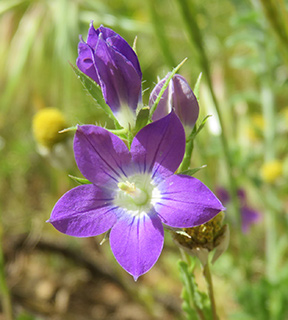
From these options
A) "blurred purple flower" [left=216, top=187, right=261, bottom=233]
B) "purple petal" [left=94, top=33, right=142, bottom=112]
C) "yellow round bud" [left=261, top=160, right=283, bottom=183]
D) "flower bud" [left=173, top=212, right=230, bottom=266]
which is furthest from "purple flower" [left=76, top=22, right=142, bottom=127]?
"blurred purple flower" [left=216, top=187, right=261, bottom=233]

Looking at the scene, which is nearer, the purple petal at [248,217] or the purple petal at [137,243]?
the purple petal at [137,243]

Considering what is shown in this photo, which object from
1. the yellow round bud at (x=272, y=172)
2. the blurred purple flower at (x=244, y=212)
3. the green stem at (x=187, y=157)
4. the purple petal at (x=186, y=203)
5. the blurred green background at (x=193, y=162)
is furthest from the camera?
the blurred purple flower at (x=244, y=212)

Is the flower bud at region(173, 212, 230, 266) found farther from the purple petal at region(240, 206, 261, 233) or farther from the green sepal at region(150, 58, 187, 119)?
the purple petal at region(240, 206, 261, 233)

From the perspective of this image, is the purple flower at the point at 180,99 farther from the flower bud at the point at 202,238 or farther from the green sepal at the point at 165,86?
the flower bud at the point at 202,238

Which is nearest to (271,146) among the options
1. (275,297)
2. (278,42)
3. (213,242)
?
(275,297)

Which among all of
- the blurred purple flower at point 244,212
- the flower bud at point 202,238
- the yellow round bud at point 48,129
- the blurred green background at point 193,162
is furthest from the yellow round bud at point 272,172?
the flower bud at point 202,238

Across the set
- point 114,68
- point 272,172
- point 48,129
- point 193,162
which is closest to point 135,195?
point 114,68

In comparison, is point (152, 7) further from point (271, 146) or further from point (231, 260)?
point (231, 260)
